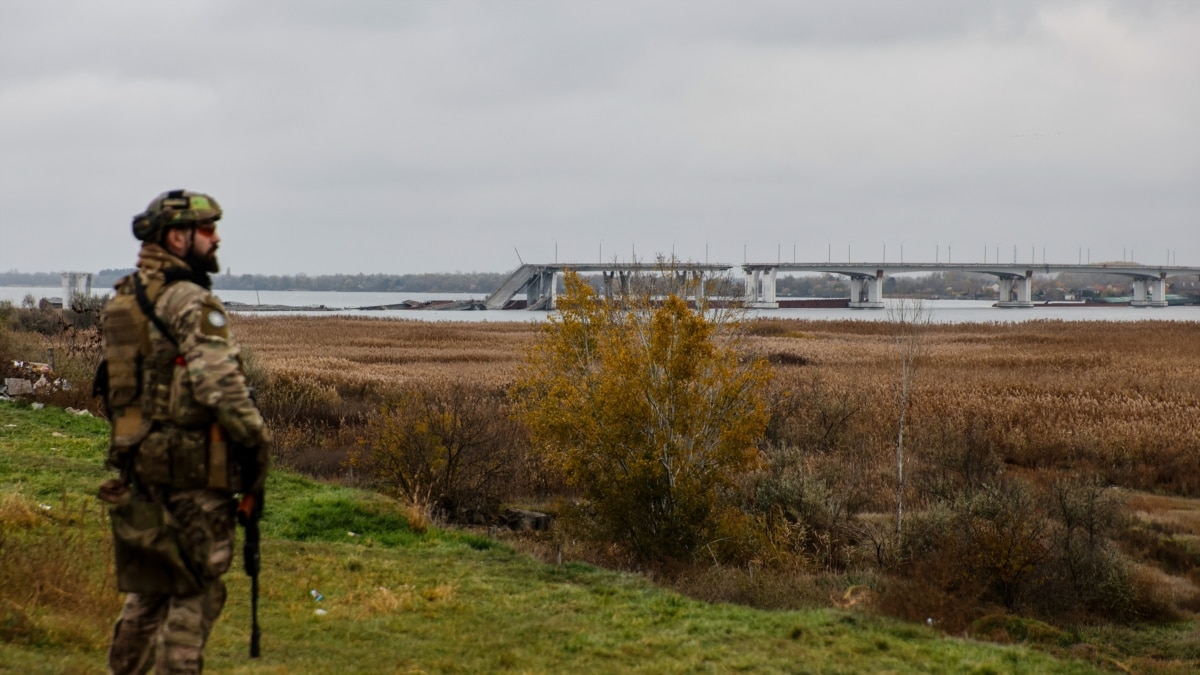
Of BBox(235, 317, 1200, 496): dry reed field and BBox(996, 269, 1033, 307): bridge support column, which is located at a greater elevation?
BBox(996, 269, 1033, 307): bridge support column

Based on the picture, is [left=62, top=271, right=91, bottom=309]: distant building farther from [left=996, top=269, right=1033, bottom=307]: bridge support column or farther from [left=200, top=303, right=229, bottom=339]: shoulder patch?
[left=996, top=269, right=1033, bottom=307]: bridge support column

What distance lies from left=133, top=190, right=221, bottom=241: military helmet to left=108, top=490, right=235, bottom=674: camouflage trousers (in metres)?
1.29

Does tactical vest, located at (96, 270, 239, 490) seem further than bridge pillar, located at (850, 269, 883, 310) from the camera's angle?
No

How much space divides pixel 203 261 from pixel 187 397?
726mm

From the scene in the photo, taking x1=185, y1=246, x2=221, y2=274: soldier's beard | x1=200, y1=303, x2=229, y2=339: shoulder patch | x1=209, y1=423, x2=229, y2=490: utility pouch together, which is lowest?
x1=209, y1=423, x2=229, y2=490: utility pouch

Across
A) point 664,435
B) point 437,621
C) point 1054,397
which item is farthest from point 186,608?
point 1054,397

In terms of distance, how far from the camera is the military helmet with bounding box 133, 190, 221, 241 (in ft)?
16.5

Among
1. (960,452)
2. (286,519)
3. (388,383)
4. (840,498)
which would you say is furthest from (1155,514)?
(388,383)

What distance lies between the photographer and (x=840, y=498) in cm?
1769

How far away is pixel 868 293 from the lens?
128125mm

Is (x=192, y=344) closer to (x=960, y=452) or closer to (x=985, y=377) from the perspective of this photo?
(x=960, y=452)

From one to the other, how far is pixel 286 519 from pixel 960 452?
1344 cm

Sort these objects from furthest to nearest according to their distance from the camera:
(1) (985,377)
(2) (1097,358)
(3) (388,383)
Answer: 1. (2) (1097,358)
2. (1) (985,377)
3. (3) (388,383)

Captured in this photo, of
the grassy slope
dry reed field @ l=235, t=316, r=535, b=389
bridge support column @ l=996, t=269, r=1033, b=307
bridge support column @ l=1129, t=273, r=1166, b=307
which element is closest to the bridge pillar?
bridge support column @ l=996, t=269, r=1033, b=307
